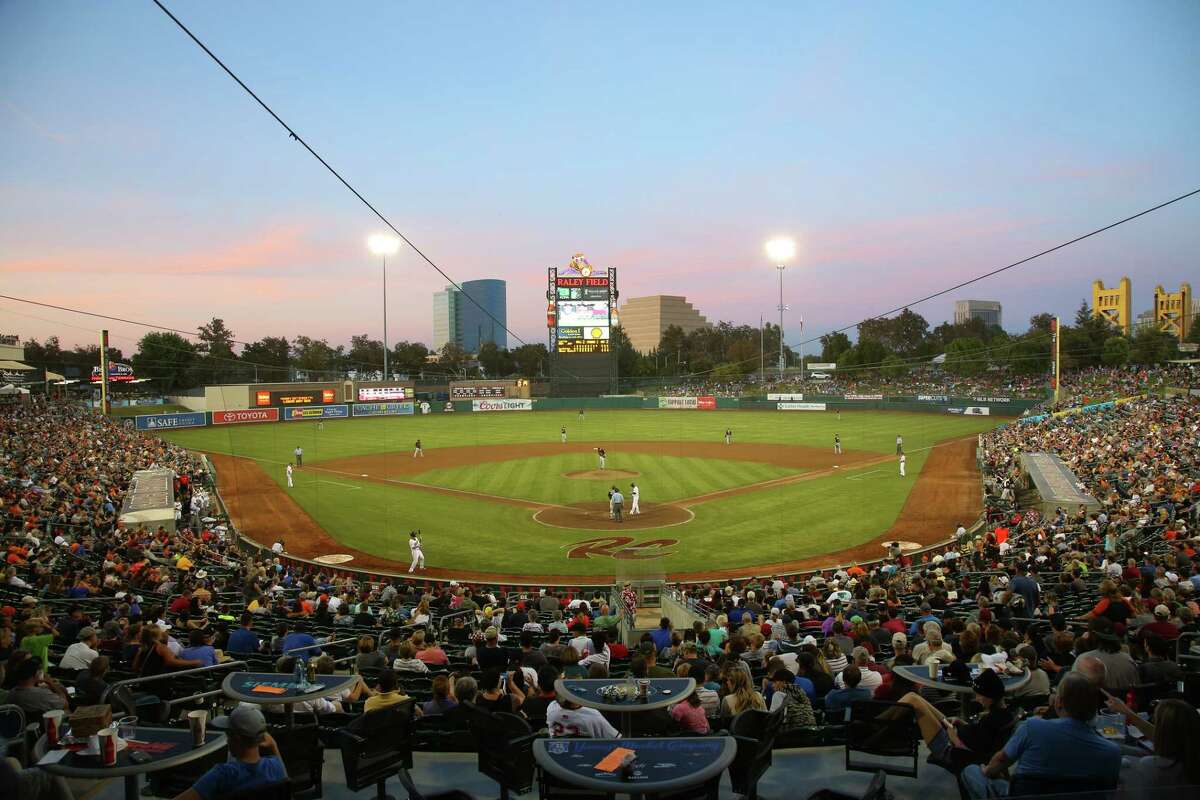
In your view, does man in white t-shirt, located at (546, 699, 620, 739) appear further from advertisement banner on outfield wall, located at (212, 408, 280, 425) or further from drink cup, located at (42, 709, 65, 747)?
advertisement banner on outfield wall, located at (212, 408, 280, 425)

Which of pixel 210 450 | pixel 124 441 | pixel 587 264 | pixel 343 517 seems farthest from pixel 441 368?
pixel 343 517

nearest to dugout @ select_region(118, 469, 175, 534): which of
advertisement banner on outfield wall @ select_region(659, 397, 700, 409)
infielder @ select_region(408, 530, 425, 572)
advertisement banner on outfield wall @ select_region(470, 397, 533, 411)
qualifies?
infielder @ select_region(408, 530, 425, 572)

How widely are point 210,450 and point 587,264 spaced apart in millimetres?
47709

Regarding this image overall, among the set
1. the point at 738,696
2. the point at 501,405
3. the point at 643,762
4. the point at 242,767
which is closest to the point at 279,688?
the point at 242,767

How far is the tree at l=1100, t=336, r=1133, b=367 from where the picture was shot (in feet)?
249

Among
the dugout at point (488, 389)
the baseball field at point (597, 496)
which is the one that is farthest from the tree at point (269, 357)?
the baseball field at point (597, 496)

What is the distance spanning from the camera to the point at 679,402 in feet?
282

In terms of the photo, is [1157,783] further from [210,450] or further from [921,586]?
[210,450]

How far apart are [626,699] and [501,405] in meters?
80.9

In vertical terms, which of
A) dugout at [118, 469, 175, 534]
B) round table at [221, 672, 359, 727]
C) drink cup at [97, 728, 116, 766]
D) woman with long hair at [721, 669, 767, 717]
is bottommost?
dugout at [118, 469, 175, 534]

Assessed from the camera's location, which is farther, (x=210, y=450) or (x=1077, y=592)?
(x=210, y=450)

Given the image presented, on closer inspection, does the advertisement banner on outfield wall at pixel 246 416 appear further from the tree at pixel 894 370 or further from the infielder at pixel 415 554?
the tree at pixel 894 370

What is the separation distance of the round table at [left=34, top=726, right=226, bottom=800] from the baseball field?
1369 centimetres

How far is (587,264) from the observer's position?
282 feet
